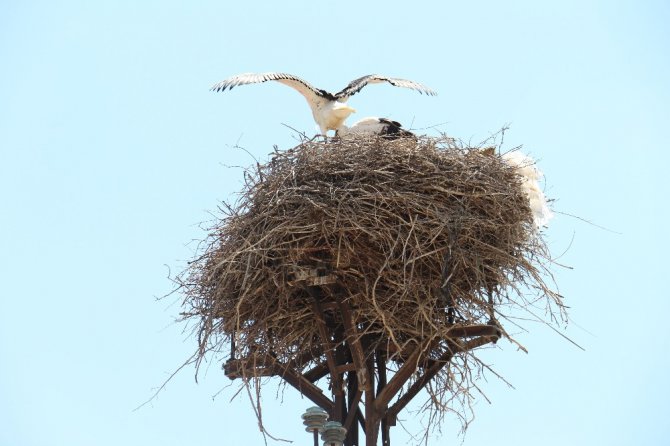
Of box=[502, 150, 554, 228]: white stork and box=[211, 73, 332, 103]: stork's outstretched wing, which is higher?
box=[211, 73, 332, 103]: stork's outstretched wing

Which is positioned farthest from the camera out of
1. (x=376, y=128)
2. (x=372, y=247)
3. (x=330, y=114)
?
(x=330, y=114)

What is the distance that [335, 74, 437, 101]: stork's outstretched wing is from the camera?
476 inches

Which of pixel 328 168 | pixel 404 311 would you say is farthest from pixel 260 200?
pixel 404 311

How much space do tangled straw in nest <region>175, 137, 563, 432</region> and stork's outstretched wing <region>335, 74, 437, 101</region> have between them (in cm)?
206

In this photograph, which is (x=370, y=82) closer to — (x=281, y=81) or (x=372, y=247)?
(x=281, y=81)

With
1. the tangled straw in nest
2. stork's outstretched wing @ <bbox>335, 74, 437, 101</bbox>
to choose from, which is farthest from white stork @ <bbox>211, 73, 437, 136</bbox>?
the tangled straw in nest

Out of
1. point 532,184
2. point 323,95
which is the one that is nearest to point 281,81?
point 323,95

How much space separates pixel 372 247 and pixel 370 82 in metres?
3.31

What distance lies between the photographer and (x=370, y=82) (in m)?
12.3

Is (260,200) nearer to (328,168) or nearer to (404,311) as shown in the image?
(328,168)

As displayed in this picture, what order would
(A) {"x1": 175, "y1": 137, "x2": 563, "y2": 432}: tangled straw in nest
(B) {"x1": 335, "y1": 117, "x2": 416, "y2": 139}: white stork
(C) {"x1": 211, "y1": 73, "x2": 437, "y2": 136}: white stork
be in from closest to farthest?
(A) {"x1": 175, "y1": 137, "x2": 563, "y2": 432}: tangled straw in nest, (B) {"x1": 335, "y1": 117, "x2": 416, "y2": 139}: white stork, (C) {"x1": 211, "y1": 73, "x2": 437, "y2": 136}: white stork

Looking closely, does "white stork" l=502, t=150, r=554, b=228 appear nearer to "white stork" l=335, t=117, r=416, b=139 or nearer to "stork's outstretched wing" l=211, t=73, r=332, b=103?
"white stork" l=335, t=117, r=416, b=139

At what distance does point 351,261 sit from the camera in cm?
934

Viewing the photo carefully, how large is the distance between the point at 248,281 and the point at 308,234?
0.53 m
